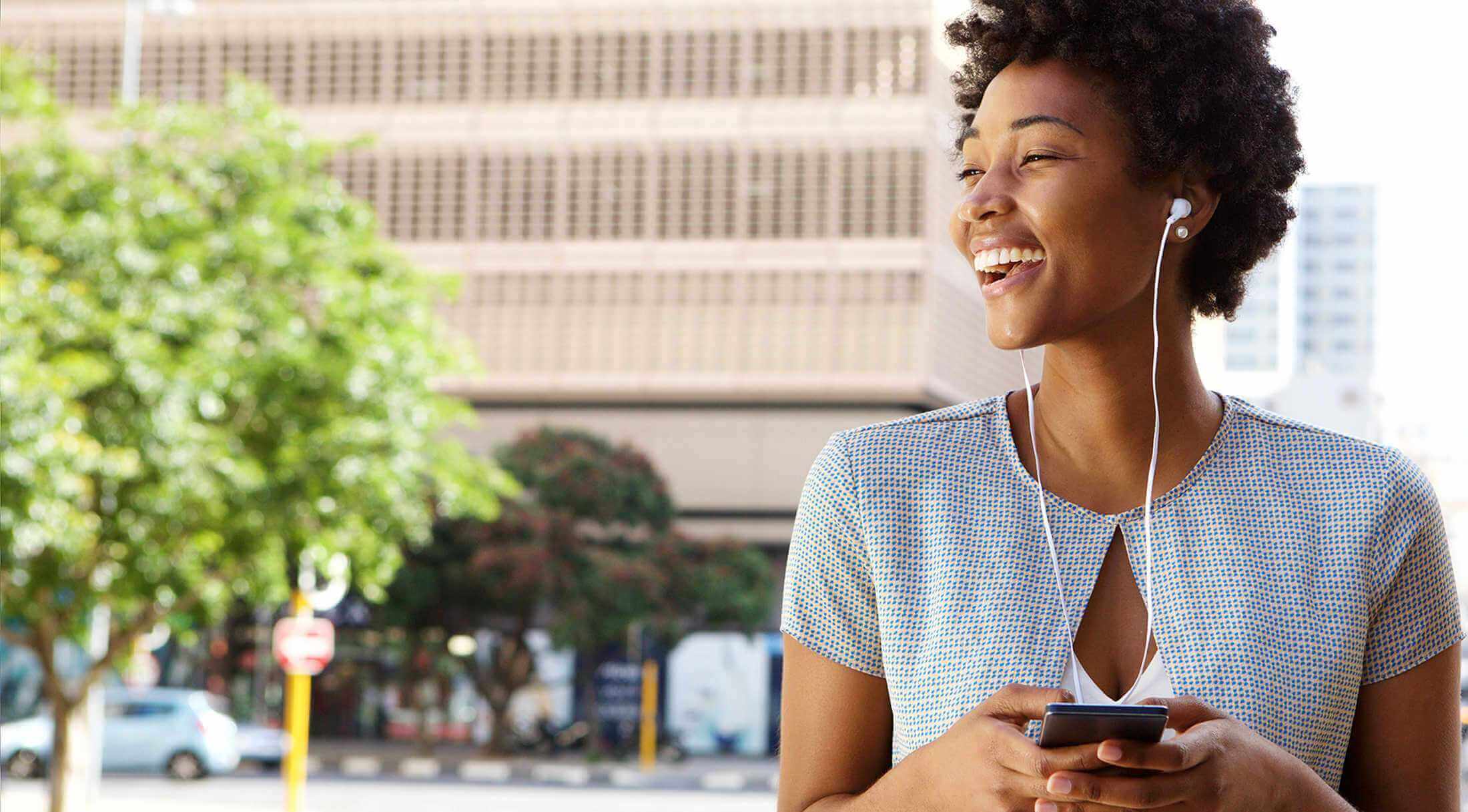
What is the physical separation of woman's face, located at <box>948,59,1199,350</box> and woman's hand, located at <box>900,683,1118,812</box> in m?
0.39

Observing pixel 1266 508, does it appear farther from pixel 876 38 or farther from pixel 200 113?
pixel 876 38

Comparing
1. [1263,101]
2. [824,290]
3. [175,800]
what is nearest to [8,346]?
[175,800]

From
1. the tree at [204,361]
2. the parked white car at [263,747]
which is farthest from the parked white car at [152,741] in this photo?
the tree at [204,361]

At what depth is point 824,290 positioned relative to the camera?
120 ft

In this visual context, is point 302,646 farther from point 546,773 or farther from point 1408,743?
point 1408,743

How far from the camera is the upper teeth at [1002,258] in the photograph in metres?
1.88

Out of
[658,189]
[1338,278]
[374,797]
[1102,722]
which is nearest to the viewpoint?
[1102,722]

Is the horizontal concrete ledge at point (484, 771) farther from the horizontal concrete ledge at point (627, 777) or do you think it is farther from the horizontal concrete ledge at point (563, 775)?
the horizontal concrete ledge at point (627, 777)

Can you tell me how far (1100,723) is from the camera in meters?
1.50

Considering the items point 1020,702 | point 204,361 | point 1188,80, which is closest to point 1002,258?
point 1188,80

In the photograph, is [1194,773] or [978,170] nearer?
[1194,773]

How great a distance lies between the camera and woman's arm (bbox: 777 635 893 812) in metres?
1.87

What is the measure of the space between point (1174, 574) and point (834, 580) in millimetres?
340

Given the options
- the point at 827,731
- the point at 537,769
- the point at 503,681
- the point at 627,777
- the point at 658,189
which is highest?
the point at 658,189
